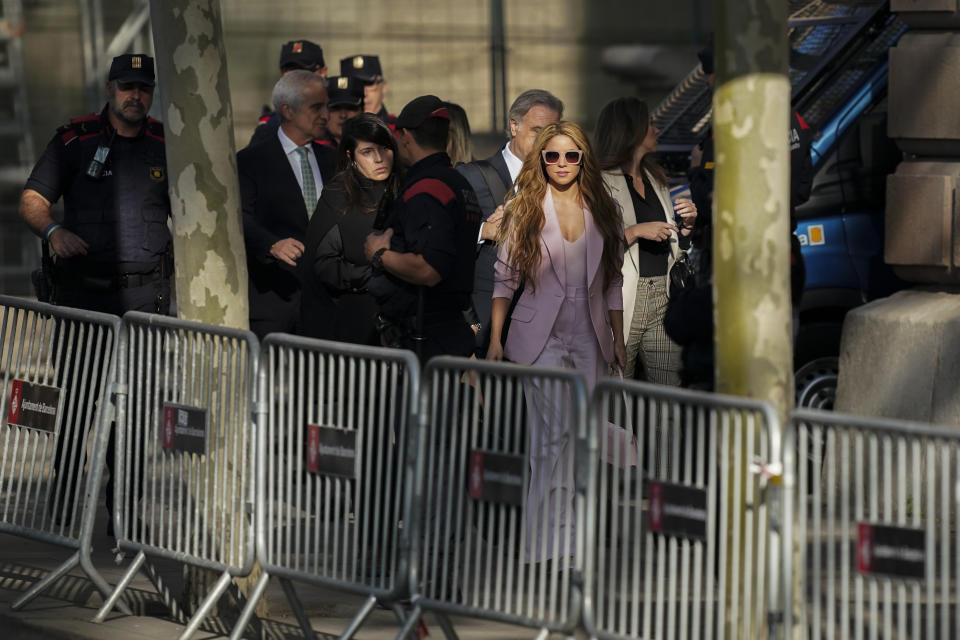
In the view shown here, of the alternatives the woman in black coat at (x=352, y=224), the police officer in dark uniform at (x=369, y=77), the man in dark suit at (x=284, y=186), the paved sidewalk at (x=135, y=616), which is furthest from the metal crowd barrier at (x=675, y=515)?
the police officer in dark uniform at (x=369, y=77)

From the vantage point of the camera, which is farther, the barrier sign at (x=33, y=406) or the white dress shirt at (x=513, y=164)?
the white dress shirt at (x=513, y=164)

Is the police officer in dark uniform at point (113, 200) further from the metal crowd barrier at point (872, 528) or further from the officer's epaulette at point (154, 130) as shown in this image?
Answer: the metal crowd barrier at point (872, 528)

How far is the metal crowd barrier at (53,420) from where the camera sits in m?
6.75

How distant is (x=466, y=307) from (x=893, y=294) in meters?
2.39

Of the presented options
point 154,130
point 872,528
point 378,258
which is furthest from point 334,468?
point 154,130

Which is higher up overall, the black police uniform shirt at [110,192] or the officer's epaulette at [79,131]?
the officer's epaulette at [79,131]

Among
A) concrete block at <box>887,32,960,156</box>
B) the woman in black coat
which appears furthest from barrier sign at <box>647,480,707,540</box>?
concrete block at <box>887,32,960,156</box>

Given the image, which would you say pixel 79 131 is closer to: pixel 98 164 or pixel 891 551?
pixel 98 164

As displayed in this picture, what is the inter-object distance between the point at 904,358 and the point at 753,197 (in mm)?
3325

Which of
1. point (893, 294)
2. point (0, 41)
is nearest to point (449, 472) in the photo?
point (893, 294)

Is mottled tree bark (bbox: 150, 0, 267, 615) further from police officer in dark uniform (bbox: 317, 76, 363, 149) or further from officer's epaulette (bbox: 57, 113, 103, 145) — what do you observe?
police officer in dark uniform (bbox: 317, 76, 363, 149)

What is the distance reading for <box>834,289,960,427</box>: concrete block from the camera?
8.25 m

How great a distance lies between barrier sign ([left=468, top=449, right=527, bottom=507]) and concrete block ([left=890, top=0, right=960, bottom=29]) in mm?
3789

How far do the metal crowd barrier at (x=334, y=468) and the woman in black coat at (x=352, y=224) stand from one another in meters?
1.75
